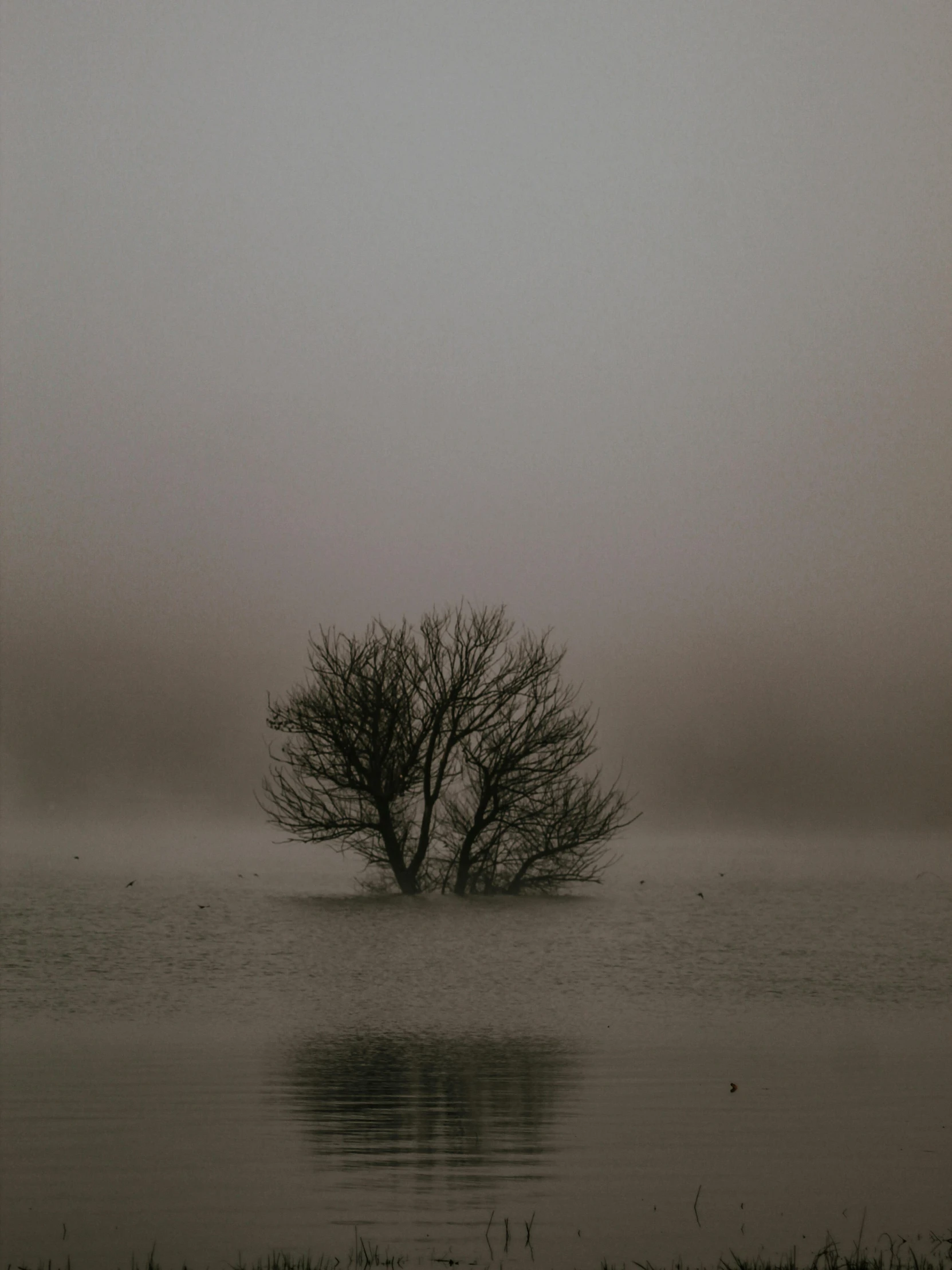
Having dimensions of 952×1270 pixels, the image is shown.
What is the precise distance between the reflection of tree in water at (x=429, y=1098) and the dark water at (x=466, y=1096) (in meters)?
0.05

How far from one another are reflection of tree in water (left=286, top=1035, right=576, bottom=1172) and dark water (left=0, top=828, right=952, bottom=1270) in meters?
0.05

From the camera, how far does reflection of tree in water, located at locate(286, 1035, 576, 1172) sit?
971 centimetres

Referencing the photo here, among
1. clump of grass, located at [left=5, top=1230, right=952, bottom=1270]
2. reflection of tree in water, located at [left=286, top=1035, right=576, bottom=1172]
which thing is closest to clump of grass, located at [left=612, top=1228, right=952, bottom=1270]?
clump of grass, located at [left=5, top=1230, right=952, bottom=1270]

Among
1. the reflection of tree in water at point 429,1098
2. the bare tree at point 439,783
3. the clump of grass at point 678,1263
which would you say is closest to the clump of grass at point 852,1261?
the clump of grass at point 678,1263

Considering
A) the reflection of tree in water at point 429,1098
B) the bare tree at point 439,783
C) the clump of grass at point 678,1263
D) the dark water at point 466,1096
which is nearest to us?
the clump of grass at point 678,1263

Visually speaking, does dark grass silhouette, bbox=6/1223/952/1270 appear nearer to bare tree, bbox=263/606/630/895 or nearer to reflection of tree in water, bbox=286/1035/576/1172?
reflection of tree in water, bbox=286/1035/576/1172

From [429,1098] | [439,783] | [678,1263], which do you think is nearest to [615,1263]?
[678,1263]

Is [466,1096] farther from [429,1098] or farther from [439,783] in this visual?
[439,783]

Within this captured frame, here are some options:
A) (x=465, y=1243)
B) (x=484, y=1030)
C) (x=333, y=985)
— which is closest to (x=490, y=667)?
(x=333, y=985)

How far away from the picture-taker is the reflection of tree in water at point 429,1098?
31.9ft

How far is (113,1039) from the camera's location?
680 inches

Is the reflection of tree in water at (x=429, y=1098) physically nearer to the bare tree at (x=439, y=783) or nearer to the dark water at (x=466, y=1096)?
the dark water at (x=466, y=1096)

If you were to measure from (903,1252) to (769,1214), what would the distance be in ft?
3.81

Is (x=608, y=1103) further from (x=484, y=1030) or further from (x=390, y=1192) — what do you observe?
(x=484, y=1030)
